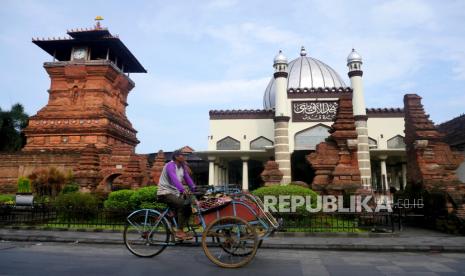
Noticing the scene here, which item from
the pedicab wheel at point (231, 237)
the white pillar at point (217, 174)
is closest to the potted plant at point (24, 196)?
the pedicab wheel at point (231, 237)

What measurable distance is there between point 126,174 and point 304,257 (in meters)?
15.8

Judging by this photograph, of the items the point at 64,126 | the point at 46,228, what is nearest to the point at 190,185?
the point at 46,228

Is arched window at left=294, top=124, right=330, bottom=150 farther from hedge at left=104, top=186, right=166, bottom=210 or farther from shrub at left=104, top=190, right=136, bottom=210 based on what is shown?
shrub at left=104, top=190, right=136, bottom=210

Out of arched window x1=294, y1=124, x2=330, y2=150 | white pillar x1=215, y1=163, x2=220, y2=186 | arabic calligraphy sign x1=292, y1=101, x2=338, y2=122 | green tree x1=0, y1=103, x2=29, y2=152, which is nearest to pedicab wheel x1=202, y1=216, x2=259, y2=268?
arched window x1=294, y1=124, x2=330, y2=150

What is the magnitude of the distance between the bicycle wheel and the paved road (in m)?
0.20

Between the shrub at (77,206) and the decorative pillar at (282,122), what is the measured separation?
15727 mm

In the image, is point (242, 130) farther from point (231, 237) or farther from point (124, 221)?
point (231, 237)

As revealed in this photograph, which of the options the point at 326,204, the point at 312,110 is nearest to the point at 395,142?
the point at 312,110

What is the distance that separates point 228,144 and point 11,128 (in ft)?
80.7

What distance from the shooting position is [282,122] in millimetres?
25922

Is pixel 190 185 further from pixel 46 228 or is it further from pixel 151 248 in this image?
pixel 46 228

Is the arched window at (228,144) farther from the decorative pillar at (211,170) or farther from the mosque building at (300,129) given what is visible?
the decorative pillar at (211,170)

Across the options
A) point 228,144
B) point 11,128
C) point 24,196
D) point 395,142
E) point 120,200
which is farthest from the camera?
point 11,128

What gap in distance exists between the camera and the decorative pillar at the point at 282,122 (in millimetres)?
25203
